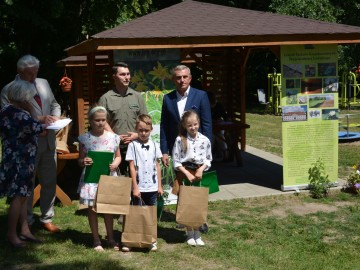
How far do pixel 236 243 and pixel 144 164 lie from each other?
131cm

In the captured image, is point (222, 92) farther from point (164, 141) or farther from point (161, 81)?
point (164, 141)

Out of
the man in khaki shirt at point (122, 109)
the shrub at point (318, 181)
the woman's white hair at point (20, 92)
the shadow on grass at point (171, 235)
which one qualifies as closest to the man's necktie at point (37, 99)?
the woman's white hair at point (20, 92)

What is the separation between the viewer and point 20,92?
561 centimetres

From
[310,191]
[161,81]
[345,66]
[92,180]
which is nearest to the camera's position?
[92,180]

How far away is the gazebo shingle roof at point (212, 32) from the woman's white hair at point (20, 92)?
1.67m

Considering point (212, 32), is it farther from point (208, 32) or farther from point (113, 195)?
point (113, 195)

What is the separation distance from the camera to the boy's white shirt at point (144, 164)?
19.0 feet

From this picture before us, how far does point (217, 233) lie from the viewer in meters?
6.34

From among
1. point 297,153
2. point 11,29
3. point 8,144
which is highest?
point 11,29

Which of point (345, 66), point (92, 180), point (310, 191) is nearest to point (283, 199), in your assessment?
point (310, 191)

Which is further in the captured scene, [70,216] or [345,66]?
[345,66]

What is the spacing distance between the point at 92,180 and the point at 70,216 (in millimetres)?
1802

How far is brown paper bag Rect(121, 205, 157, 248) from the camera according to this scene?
552 cm

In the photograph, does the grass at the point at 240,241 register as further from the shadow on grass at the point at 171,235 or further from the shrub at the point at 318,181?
the shrub at the point at 318,181
